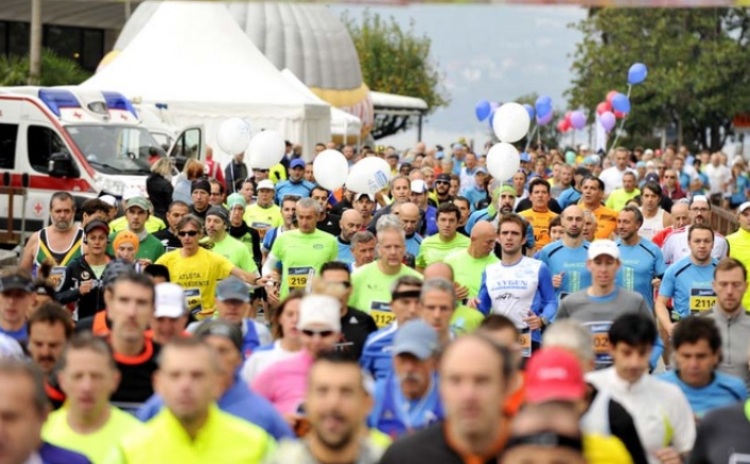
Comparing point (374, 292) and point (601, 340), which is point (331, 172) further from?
point (601, 340)

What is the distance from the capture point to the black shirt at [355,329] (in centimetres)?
1067

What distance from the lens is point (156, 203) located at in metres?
20.7

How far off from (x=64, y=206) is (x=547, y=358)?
879cm

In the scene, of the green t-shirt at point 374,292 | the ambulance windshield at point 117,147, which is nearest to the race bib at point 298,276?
the green t-shirt at point 374,292

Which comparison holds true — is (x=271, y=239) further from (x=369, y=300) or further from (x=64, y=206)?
(x=369, y=300)

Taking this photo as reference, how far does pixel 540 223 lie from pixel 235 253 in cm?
391

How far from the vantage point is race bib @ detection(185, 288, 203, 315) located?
13.5m

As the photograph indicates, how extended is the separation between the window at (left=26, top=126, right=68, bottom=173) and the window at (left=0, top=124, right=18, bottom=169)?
0.19 m

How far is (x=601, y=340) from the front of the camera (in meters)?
11.2

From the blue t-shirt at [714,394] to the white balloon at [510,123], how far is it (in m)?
12.4

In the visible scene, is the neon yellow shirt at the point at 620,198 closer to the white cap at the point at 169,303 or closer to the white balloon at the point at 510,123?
the white balloon at the point at 510,123

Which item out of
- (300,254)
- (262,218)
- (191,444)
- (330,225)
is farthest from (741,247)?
(191,444)

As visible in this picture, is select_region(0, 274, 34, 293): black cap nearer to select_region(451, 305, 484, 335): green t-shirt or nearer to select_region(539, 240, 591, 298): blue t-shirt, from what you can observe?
select_region(451, 305, 484, 335): green t-shirt

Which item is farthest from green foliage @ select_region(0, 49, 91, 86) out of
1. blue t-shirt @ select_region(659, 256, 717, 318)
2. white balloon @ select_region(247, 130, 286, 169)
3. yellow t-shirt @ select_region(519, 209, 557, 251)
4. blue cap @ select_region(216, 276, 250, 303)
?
blue cap @ select_region(216, 276, 250, 303)
